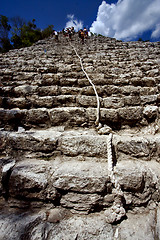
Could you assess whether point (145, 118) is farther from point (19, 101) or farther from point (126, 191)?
point (19, 101)

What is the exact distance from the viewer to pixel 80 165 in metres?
0.84

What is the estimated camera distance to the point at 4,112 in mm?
1167

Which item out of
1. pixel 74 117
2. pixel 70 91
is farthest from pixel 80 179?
pixel 70 91

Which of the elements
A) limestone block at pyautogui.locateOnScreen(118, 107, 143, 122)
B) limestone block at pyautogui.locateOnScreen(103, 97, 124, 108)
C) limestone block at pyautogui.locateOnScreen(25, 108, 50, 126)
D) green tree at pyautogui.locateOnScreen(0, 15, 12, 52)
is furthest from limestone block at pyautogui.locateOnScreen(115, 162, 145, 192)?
green tree at pyautogui.locateOnScreen(0, 15, 12, 52)

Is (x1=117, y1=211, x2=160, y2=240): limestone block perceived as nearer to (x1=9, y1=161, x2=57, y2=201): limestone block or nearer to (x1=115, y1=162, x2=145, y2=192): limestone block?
(x1=115, y1=162, x2=145, y2=192): limestone block

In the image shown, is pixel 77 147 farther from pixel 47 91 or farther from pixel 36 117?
pixel 47 91

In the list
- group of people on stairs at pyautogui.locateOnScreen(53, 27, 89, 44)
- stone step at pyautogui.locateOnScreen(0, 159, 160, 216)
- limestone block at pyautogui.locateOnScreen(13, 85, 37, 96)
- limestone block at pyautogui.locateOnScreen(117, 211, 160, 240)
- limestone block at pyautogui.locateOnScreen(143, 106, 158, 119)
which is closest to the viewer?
limestone block at pyautogui.locateOnScreen(117, 211, 160, 240)

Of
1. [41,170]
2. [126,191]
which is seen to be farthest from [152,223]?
[41,170]

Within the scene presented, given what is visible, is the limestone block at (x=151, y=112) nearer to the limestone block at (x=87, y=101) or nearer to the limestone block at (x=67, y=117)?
the limestone block at (x=87, y=101)

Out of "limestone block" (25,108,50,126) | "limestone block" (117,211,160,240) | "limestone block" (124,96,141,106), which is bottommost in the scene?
"limestone block" (117,211,160,240)

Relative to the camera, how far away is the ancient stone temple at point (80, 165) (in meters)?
0.66

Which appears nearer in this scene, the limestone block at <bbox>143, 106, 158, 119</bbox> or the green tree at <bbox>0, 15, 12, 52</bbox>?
the limestone block at <bbox>143, 106, 158, 119</bbox>

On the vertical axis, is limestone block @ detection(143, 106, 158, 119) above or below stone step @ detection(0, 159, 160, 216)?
above

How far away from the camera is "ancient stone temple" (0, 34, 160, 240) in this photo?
659 millimetres
